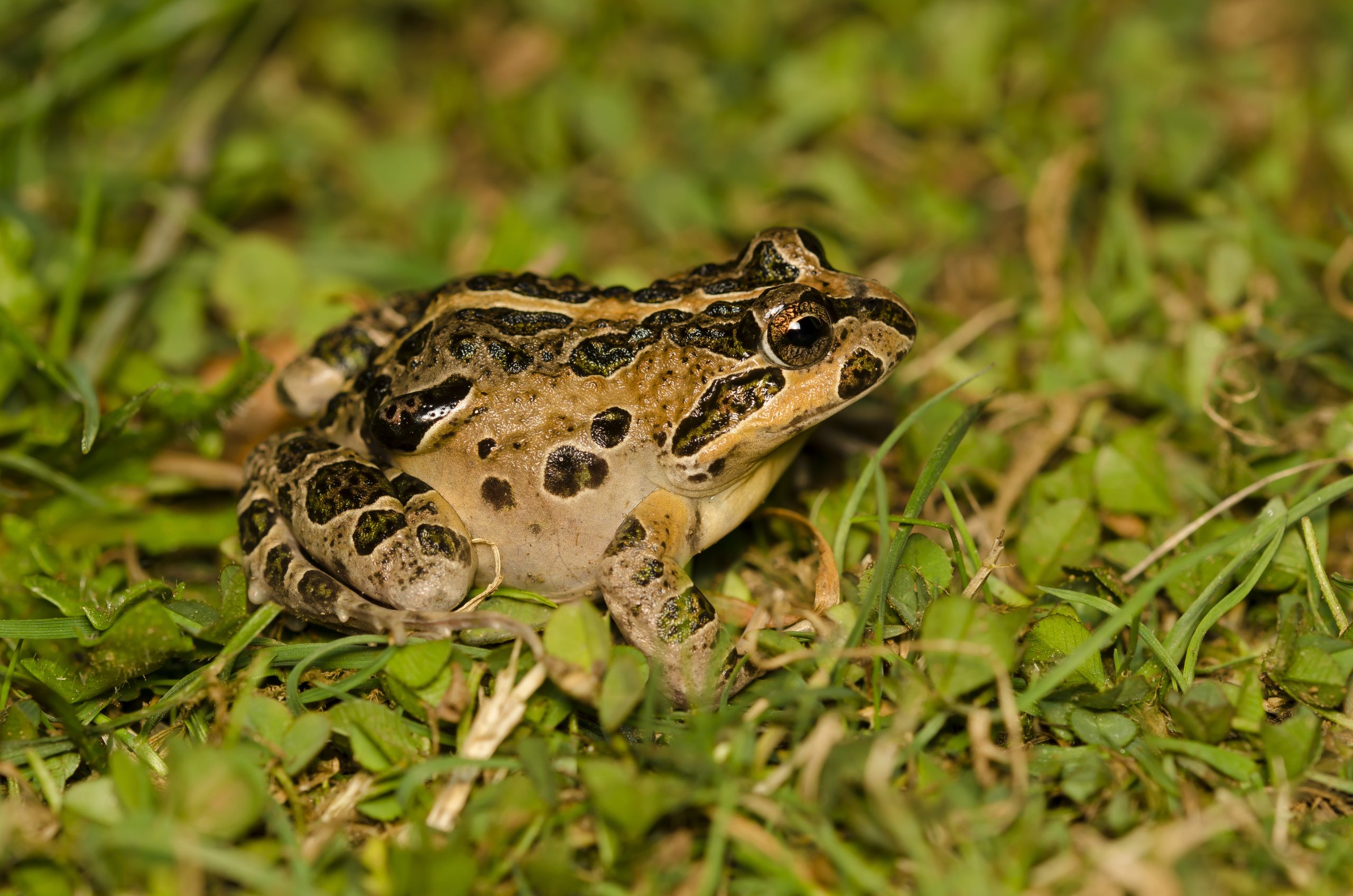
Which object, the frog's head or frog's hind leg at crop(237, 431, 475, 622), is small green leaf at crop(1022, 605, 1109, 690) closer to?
the frog's head

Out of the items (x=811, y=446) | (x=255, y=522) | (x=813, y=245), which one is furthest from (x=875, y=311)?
(x=255, y=522)

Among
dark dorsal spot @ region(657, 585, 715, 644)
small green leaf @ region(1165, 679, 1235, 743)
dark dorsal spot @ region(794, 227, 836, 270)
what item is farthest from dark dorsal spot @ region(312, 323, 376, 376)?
small green leaf @ region(1165, 679, 1235, 743)

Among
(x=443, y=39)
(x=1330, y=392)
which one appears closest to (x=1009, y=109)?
(x=1330, y=392)

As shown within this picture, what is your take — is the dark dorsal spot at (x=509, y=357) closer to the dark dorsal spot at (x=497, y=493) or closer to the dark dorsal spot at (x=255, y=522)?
the dark dorsal spot at (x=497, y=493)

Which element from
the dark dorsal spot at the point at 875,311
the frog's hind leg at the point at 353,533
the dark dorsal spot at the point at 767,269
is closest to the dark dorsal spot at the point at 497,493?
the frog's hind leg at the point at 353,533

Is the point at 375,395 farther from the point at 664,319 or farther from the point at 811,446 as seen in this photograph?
the point at 811,446
